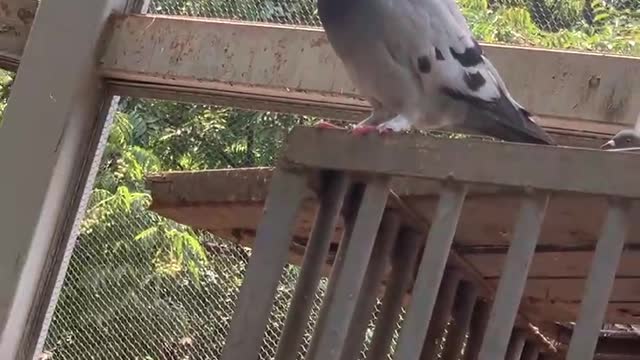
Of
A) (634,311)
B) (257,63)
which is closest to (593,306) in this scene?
(634,311)

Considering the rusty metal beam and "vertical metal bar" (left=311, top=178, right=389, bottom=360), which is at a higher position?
the rusty metal beam

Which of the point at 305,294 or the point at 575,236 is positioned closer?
the point at 305,294

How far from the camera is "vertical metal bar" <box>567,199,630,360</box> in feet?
2.65

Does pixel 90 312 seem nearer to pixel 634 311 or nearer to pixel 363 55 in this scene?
pixel 363 55

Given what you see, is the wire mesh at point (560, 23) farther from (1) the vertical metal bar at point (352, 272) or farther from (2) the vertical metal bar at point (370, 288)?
(1) the vertical metal bar at point (352, 272)

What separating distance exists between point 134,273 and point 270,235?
82 centimetres

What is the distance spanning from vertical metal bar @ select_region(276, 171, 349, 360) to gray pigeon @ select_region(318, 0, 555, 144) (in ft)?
0.83

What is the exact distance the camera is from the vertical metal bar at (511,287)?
831mm

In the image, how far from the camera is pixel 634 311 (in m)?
1.46

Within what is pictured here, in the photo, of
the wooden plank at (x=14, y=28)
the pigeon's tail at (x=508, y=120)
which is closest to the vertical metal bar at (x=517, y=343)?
the pigeon's tail at (x=508, y=120)

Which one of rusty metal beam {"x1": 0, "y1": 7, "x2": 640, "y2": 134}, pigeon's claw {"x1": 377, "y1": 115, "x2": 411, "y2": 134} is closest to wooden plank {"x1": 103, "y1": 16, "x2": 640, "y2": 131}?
rusty metal beam {"x1": 0, "y1": 7, "x2": 640, "y2": 134}

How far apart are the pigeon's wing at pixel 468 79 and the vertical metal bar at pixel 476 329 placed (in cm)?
36

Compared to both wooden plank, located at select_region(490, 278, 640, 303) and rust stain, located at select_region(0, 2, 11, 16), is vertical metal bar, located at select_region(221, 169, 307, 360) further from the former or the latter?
rust stain, located at select_region(0, 2, 11, 16)

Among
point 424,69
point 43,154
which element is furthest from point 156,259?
point 424,69
